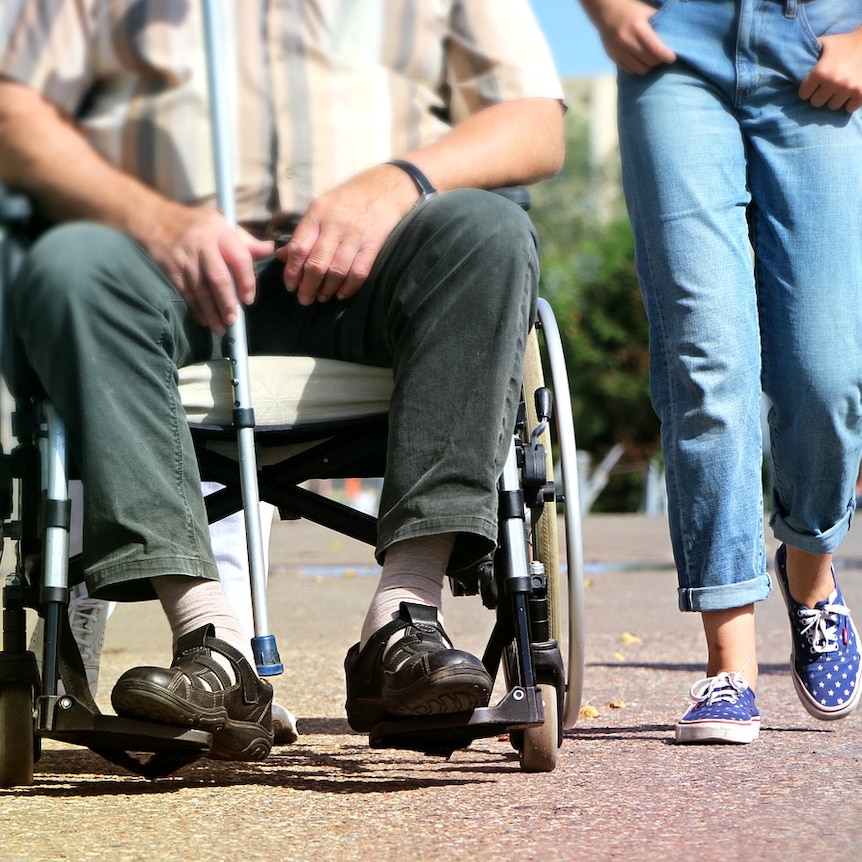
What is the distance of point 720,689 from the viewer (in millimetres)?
3004

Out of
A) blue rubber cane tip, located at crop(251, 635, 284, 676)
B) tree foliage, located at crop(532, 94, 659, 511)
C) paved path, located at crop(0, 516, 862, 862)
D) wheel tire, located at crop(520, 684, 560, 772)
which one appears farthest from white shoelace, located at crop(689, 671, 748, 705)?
tree foliage, located at crop(532, 94, 659, 511)

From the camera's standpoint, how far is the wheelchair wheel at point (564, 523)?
271 cm

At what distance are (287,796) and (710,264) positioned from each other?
131 cm

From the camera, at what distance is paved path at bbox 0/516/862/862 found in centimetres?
202

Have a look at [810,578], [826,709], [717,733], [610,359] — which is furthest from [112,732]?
[610,359]

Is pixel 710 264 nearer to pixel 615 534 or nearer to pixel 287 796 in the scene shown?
pixel 287 796

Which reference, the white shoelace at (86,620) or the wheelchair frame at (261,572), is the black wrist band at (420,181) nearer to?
the wheelchair frame at (261,572)

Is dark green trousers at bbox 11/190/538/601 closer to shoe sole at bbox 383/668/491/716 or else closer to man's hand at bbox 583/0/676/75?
shoe sole at bbox 383/668/491/716

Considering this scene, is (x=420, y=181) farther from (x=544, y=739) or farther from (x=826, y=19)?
(x=826, y=19)

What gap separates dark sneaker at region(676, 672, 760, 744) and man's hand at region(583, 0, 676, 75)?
1.20m

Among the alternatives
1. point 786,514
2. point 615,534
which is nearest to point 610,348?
point 615,534

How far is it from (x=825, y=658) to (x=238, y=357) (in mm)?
1411

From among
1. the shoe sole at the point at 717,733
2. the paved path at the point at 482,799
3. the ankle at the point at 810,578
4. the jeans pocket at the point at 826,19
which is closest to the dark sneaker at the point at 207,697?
the paved path at the point at 482,799

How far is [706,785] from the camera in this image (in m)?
2.47
